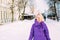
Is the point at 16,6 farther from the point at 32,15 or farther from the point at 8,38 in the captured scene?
the point at 8,38

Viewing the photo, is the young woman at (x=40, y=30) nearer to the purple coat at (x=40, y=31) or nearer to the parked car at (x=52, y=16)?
the purple coat at (x=40, y=31)

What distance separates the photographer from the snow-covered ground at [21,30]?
145 inches

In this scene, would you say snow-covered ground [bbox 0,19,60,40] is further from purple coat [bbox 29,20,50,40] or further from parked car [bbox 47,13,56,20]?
purple coat [bbox 29,20,50,40]

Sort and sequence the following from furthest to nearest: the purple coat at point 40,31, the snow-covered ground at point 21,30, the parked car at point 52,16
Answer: the parked car at point 52,16, the snow-covered ground at point 21,30, the purple coat at point 40,31

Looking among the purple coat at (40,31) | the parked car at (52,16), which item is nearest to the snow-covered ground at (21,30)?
the parked car at (52,16)

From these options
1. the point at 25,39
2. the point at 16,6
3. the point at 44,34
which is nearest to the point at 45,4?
the point at 16,6

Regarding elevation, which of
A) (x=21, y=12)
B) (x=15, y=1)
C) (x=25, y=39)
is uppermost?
(x=15, y=1)

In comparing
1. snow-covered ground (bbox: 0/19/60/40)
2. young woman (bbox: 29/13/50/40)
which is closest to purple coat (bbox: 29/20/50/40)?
young woman (bbox: 29/13/50/40)

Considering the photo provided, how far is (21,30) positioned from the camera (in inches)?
A: 149

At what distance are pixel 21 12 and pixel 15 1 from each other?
10.6 inches

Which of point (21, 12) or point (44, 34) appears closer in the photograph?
point (44, 34)

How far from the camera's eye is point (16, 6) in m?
3.85

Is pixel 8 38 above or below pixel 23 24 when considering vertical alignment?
below

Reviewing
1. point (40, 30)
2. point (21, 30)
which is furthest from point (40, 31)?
point (21, 30)
